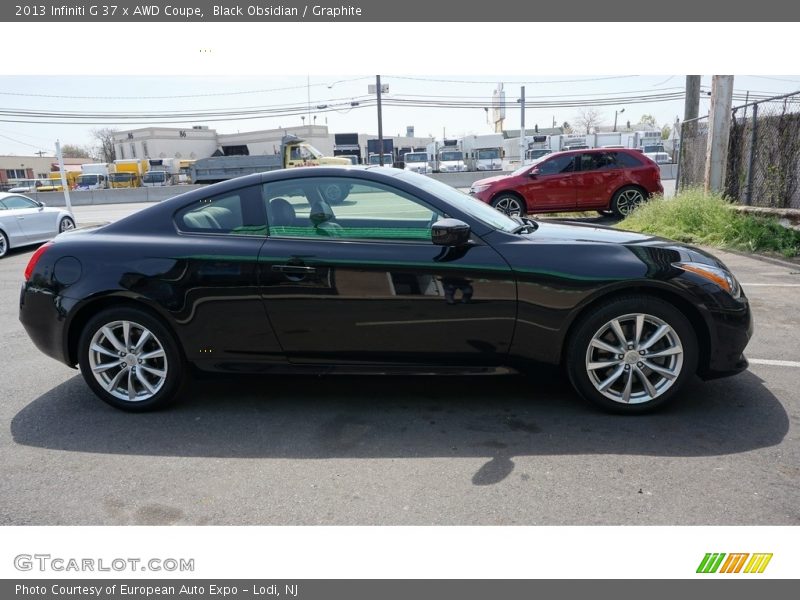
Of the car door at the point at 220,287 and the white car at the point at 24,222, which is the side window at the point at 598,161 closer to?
the car door at the point at 220,287

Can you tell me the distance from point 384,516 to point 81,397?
8.91ft

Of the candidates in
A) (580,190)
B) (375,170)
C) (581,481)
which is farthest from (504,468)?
(580,190)

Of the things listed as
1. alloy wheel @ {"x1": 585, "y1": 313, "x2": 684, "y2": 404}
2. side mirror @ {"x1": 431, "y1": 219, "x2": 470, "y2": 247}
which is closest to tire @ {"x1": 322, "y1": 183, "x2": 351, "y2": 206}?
side mirror @ {"x1": 431, "y1": 219, "x2": 470, "y2": 247}

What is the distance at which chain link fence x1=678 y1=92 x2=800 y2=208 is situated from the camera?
960 cm

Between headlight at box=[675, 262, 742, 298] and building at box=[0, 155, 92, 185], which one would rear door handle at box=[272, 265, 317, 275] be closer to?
headlight at box=[675, 262, 742, 298]

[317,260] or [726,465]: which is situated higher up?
[317,260]

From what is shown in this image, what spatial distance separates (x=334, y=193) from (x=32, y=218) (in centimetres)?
1188

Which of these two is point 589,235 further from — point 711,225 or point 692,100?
point 692,100

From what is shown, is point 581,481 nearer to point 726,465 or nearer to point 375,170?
point 726,465

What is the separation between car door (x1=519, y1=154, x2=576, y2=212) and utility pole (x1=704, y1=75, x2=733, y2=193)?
2883 mm

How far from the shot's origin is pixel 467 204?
160 inches

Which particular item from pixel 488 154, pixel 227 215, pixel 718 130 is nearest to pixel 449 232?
pixel 227 215

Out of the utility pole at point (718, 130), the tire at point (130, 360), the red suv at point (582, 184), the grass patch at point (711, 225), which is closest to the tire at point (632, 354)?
the tire at point (130, 360)

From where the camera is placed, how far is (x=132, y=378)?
4.02m
